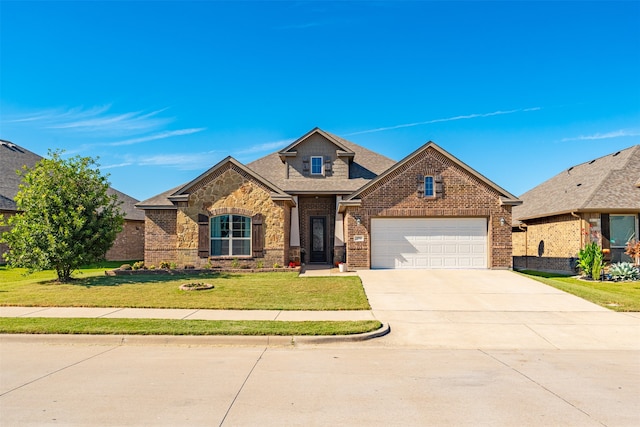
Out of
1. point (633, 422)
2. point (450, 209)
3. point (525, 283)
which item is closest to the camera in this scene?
point (633, 422)

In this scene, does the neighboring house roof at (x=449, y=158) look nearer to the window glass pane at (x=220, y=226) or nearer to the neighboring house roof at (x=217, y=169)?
the neighboring house roof at (x=217, y=169)

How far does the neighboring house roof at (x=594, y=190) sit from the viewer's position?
2066 centimetres

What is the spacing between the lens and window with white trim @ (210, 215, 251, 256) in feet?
65.5

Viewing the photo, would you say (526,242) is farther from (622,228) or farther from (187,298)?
(187,298)

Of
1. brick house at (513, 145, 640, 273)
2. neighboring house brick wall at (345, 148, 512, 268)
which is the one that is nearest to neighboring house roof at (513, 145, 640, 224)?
brick house at (513, 145, 640, 273)

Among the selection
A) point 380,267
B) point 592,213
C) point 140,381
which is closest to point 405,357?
point 140,381

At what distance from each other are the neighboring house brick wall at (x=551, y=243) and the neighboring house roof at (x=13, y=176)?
23.4 m

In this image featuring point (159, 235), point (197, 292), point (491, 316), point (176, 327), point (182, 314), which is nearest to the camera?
point (176, 327)

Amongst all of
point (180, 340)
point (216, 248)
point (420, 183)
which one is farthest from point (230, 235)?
point (180, 340)

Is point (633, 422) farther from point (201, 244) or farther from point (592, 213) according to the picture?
point (592, 213)

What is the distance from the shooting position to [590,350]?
8.30 metres

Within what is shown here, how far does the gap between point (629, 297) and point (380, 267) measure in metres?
9.00

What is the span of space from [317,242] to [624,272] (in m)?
14.3

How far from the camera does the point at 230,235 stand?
20.0 m
